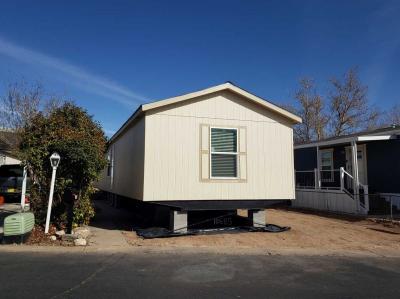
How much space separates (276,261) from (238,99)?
546 cm

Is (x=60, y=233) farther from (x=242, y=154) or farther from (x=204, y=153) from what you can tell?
(x=242, y=154)

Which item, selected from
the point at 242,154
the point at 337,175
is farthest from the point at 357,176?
the point at 242,154

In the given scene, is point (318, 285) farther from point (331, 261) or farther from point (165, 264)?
point (165, 264)

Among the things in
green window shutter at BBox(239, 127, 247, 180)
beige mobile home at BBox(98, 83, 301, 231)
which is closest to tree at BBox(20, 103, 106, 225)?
beige mobile home at BBox(98, 83, 301, 231)

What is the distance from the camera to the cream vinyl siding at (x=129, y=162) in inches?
472

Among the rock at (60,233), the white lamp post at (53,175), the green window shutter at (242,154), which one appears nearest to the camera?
the rock at (60,233)

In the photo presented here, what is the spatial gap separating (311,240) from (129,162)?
6451mm

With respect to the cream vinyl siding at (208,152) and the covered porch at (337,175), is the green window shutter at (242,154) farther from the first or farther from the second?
the covered porch at (337,175)

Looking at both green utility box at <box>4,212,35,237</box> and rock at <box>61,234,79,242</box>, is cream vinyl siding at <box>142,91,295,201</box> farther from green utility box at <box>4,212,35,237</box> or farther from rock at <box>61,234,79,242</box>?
green utility box at <box>4,212,35,237</box>

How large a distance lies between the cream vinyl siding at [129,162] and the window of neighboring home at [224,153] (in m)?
2.05

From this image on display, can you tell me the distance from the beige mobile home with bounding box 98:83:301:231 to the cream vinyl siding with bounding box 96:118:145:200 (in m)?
0.03

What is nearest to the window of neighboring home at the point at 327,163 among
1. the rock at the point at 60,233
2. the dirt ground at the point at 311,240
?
the dirt ground at the point at 311,240

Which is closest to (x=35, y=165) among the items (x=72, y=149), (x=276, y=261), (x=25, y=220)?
(x=72, y=149)

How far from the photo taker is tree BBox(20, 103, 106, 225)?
1127cm
